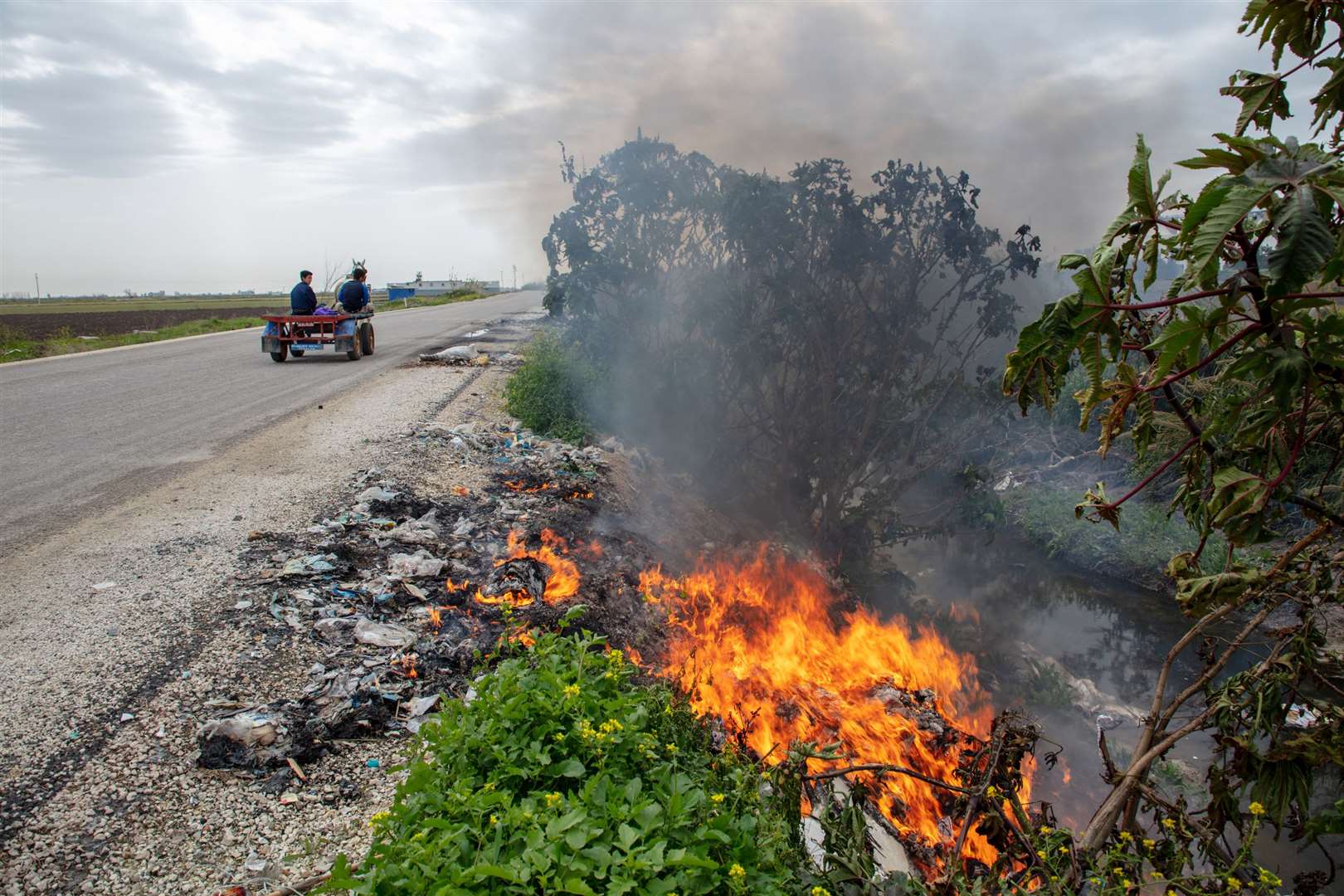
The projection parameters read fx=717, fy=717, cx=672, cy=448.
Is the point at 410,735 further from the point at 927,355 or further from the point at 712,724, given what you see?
the point at 927,355

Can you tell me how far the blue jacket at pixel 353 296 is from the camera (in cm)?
1430

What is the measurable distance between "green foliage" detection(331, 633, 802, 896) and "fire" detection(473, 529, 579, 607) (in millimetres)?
1816

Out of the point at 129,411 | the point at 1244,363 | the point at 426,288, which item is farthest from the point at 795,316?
the point at 426,288

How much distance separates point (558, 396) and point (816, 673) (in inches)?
201

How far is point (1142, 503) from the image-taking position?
30.3ft

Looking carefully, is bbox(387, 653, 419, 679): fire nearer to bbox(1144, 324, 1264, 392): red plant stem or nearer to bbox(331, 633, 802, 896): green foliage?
bbox(331, 633, 802, 896): green foliage

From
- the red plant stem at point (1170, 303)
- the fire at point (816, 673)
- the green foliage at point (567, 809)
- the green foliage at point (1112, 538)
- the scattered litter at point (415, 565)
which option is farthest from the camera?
the green foliage at point (1112, 538)

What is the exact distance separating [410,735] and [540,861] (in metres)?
1.80

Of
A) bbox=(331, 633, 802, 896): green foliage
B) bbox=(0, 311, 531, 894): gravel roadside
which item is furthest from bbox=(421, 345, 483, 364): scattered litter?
bbox=(331, 633, 802, 896): green foliage

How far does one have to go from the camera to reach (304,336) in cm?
1377

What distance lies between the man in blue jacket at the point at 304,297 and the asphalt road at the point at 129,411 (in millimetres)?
970

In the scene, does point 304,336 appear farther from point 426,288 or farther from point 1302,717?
point 426,288

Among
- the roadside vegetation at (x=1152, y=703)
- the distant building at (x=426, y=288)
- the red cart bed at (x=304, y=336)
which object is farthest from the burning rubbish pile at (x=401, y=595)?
the distant building at (x=426, y=288)

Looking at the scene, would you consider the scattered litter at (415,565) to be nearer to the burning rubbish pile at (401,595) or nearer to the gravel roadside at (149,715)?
the burning rubbish pile at (401,595)
